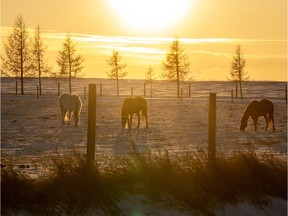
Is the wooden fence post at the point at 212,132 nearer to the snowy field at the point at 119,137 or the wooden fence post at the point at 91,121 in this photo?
the snowy field at the point at 119,137

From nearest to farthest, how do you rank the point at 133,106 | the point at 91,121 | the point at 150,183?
the point at 150,183 → the point at 91,121 → the point at 133,106

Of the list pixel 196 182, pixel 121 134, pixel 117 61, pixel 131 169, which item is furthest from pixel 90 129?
pixel 117 61

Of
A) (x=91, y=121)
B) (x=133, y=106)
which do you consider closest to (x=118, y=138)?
(x=133, y=106)

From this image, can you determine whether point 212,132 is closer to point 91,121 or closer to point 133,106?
point 91,121

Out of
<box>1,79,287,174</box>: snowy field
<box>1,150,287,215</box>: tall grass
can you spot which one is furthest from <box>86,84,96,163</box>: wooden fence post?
<box>1,79,287,174</box>: snowy field

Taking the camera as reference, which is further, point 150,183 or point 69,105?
point 69,105

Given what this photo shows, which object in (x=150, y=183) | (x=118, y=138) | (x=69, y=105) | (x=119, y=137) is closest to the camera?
(x=150, y=183)

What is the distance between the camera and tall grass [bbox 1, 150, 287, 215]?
9.12 metres

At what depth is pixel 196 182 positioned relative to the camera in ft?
33.9

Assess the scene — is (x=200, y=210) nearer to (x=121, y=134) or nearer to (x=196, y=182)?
(x=196, y=182)

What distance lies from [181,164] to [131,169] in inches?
40.8

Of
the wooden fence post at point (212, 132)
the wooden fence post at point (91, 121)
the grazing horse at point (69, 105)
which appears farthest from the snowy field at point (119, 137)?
the wooden fence post at point (91, 121)

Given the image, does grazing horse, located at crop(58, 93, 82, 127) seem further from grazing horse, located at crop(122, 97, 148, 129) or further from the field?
grazing horse, located at crop(122, 97, 148, 129)

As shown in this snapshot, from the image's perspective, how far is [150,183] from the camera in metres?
10.1
